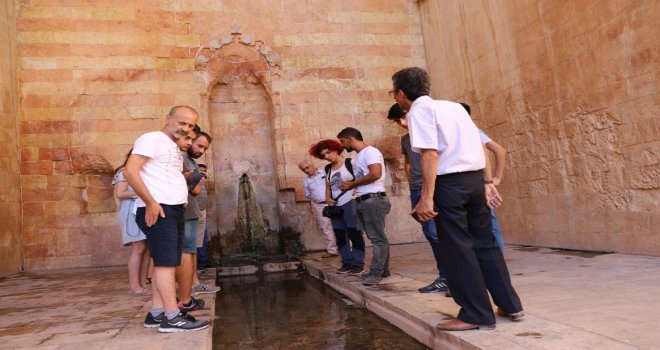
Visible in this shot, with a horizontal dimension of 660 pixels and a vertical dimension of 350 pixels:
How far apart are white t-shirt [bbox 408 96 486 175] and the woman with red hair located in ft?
8.32

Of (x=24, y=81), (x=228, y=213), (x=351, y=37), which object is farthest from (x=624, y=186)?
(x=24, y=81)

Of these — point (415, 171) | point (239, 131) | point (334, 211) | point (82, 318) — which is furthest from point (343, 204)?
point (239, 131)

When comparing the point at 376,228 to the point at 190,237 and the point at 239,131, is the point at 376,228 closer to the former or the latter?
the point at 190,237

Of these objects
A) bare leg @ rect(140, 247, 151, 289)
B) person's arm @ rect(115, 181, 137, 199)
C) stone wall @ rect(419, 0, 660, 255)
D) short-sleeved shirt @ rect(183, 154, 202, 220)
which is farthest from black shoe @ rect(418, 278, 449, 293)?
person's arm @ rect(115, 181, 137, 199)

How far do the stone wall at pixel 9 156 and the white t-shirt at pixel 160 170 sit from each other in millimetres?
5468

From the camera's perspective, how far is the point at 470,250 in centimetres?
266

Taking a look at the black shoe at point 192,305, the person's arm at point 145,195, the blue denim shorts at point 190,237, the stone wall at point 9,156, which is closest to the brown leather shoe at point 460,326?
the person's arm at point 145,195

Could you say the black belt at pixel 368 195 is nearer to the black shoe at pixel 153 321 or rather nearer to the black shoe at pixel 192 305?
the black shoe at pixel 192 305

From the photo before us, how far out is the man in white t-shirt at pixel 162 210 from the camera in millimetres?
2998

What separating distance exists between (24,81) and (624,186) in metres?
8.78

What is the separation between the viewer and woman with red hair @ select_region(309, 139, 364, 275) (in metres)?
5.26

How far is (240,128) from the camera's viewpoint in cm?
954

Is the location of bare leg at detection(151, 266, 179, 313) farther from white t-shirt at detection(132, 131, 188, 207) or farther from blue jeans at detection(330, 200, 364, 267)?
blue jeans at detection(330, 200, 364, 267)

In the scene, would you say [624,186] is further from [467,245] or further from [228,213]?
[228,213]
